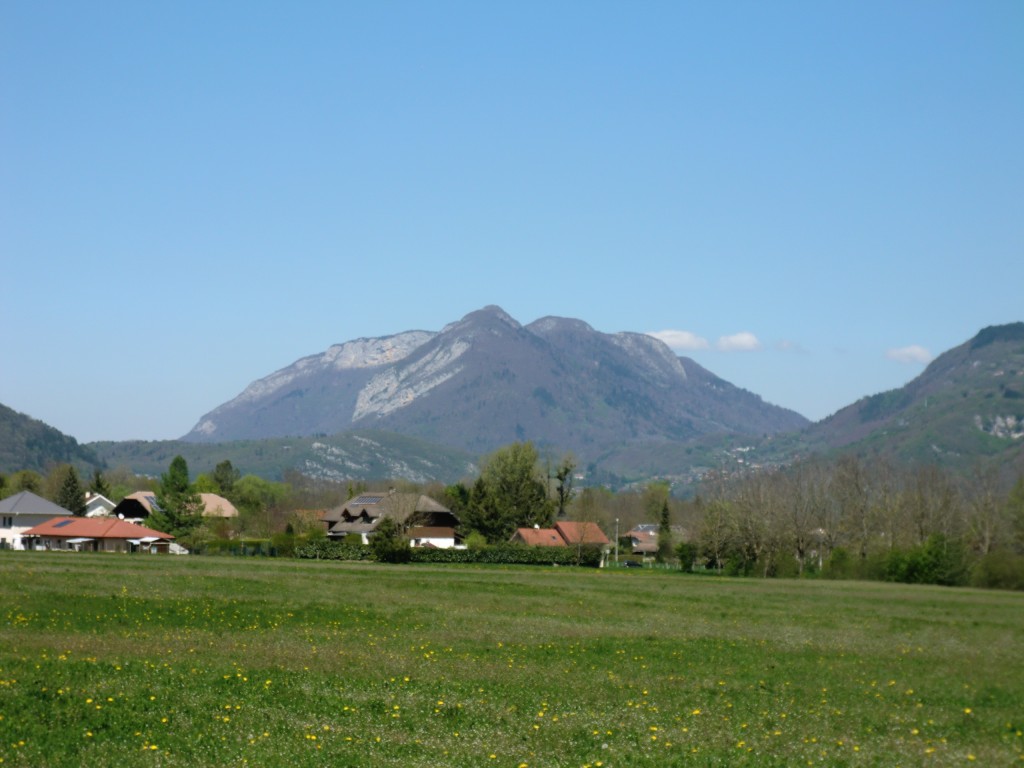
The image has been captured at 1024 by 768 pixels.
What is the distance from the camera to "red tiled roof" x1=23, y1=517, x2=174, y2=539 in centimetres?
11906

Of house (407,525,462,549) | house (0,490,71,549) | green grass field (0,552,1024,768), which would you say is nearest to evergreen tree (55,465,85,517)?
house (0,490,71,549)

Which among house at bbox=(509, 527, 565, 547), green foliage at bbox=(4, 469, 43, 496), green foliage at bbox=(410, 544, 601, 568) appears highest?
green foliage at bbox=(4, 469, 43, 496)

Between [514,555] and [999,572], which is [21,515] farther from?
[999,572]

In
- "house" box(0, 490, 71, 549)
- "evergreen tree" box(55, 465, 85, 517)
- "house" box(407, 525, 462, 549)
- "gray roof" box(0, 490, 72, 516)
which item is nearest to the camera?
"house" box(0, 490, 71, 549)

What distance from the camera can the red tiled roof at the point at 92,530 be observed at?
11906 cm

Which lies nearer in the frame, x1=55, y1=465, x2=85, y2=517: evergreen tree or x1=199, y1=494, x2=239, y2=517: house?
x1=55, y1=465, x2=85, y2=517: evergreen tree

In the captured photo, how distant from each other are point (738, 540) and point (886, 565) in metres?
24.5

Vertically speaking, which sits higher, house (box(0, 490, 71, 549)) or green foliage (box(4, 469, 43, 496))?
green foliage (box(4, 469, 43, 496))

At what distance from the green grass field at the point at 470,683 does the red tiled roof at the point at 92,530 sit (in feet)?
242

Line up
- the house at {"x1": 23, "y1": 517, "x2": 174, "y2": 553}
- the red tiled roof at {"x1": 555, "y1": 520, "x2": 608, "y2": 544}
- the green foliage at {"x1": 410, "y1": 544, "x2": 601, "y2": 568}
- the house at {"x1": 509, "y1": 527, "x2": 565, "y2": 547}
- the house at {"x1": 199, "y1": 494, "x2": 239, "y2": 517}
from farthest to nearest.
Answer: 1. the house at {"x1": 199, "y1": 494, "x2": 239, "y2": 517}
2. the red tiled roof at {"x1": 555, "y1": 520, "x2": 608, "y2": 544}
3. the house at {"x1": 509, "y1": 527, "x2": 565, "y2": 547}
4. the house at {"x1": 23, "y1": 517, "x2": 174, "y2": 553}
5. the green foliage at {"x1": 410, "y1": 544, "x2": 601, "y2": 568}

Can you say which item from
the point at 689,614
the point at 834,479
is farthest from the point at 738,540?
the point at 689,614

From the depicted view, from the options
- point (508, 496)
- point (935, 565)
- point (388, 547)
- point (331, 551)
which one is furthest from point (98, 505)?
point (935, 565)

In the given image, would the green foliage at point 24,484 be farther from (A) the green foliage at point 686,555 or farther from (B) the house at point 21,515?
(A) the green foliage at point 686,555

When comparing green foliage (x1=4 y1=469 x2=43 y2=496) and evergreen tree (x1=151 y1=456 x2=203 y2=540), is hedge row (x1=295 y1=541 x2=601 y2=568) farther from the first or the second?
green foliage (x1=4 y1=469 x2=43 y2=496)
